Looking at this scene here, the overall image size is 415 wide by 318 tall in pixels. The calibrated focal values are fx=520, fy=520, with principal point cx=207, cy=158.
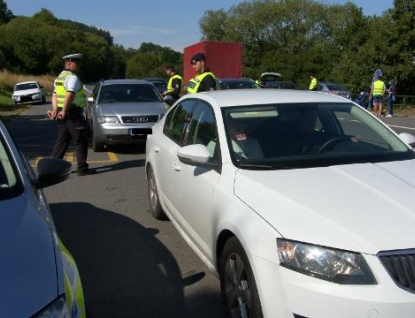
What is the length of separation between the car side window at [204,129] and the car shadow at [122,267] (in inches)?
43.2

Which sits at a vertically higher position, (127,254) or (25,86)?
(25,86)

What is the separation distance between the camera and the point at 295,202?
2939 mm

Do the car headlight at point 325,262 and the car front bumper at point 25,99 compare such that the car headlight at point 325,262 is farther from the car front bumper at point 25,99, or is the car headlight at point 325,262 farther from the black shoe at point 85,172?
the car front bumper at point 25,99

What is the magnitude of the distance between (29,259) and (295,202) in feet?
4.80

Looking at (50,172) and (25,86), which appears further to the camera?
(25,86)

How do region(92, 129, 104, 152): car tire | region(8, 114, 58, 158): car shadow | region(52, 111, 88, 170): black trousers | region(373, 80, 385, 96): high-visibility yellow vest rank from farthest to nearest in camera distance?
region(373, 80, 385, 96): high-visibility yellow vest, region(8, 114, 58, 158): car shadow, region(92, 129, 104, 152): car tire, region(52, 111, 88, 170): black trousers

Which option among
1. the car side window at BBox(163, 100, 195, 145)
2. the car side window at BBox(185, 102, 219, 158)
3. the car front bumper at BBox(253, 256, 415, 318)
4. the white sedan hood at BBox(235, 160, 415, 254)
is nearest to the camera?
the car front bumper at BBox(253, 256, 415, 318)

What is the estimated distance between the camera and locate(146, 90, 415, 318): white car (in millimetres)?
2527

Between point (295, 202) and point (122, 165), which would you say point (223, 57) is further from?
point (295, 202)

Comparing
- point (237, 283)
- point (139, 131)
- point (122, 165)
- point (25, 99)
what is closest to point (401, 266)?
point (237, 283)

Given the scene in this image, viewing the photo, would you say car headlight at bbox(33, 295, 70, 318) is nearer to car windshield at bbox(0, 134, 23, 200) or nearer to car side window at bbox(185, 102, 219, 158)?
car windshield at bbox(0, 134, 23, 200)

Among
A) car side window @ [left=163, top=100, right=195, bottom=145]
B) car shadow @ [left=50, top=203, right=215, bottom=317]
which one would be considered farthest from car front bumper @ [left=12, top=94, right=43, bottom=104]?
car side window @ [left=163, top=100, right=195, bottom=145]

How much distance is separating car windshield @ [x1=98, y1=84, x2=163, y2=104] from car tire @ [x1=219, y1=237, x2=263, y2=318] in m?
8.50

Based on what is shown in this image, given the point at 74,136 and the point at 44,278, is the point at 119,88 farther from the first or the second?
the point at 44,278
